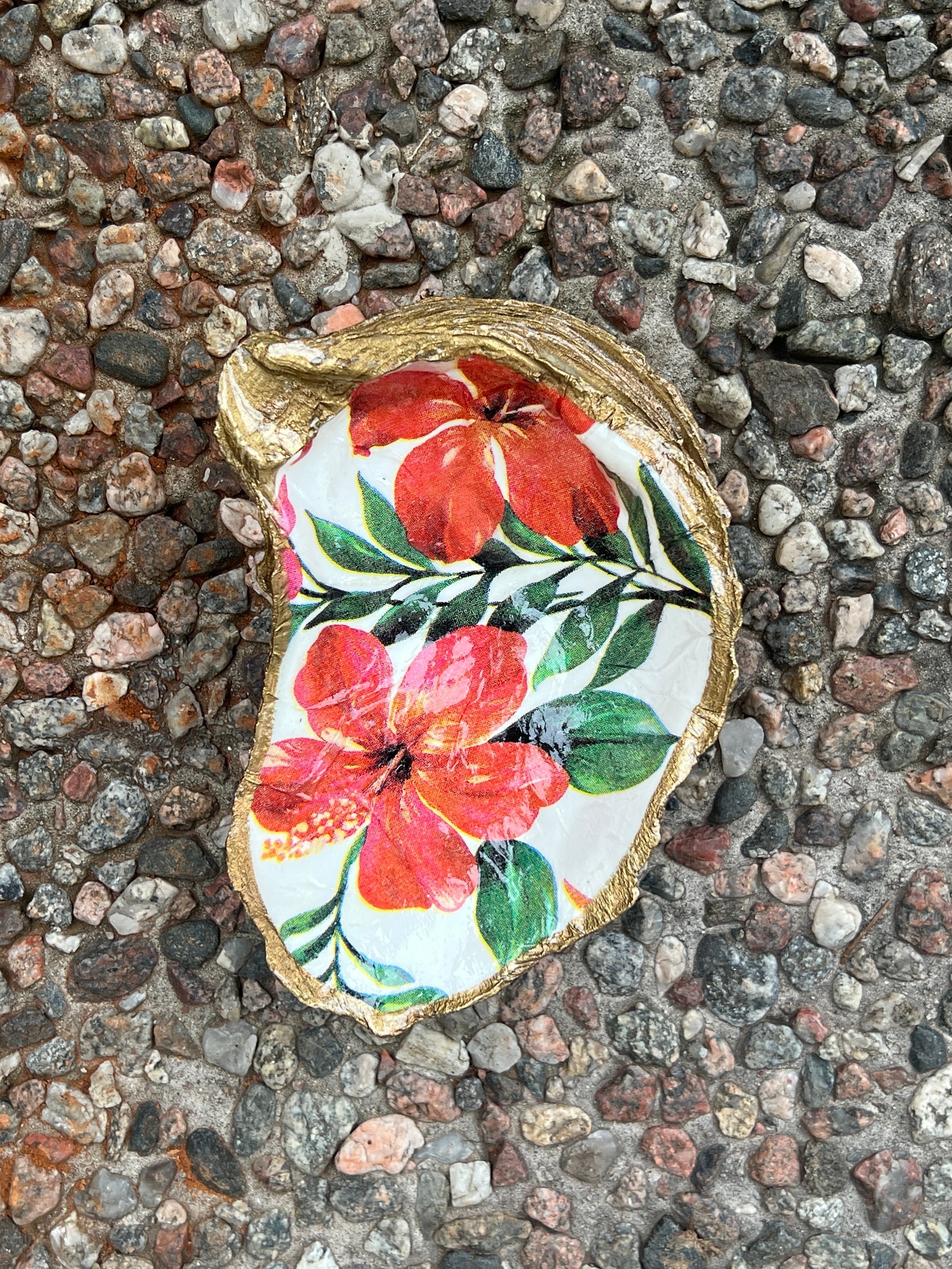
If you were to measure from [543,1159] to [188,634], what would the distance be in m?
0.64

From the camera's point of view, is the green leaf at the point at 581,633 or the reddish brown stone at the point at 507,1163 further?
the reddish brown stone at the point at 507,1163

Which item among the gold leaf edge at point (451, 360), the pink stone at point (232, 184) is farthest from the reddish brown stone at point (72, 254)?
the gold leaf edge at point (451, 360)

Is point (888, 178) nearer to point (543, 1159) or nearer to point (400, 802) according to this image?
point (400, 802)

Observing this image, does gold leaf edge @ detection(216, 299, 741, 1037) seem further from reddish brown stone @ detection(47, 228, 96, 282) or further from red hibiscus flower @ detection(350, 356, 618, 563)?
reddish brown stone @ detection(47, 228, 96, 282)

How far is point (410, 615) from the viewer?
2.55 ft

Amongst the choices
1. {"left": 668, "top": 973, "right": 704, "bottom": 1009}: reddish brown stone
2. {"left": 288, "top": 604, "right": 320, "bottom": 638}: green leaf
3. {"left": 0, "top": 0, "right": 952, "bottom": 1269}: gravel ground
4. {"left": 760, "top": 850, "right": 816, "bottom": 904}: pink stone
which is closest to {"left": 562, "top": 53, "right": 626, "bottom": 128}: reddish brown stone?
{"left": 0, "top": 0, "right": 952, "bottom": 1269}: gravel ground

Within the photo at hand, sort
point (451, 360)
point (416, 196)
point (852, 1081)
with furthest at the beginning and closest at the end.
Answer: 1. point (852, 1081)
2. point (416, 196)
3. point (451, 360)

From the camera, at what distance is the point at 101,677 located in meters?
0.81

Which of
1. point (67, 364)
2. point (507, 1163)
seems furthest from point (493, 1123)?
point (67, 364)

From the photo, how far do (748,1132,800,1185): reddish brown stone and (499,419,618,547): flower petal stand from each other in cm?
64

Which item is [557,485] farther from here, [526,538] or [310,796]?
[310,796]

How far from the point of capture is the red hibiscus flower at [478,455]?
2.20 feet

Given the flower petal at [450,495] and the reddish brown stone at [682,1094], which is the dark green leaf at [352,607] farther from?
the reddish brown stone at [682,1094]

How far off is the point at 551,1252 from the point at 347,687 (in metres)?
0.62
